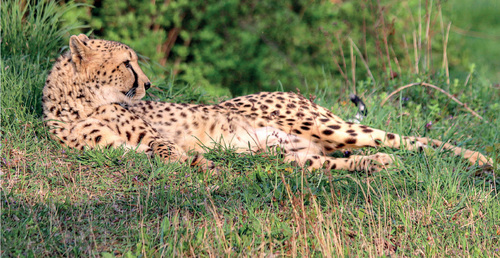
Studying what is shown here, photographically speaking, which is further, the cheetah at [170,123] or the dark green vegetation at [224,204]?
the cheetah at [170,123]

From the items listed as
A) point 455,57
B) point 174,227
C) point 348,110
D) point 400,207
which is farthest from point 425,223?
point 455,57

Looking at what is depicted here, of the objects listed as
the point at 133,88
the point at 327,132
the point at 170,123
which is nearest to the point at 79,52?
the point at 133,88

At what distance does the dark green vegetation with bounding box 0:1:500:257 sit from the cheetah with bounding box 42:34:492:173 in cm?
14

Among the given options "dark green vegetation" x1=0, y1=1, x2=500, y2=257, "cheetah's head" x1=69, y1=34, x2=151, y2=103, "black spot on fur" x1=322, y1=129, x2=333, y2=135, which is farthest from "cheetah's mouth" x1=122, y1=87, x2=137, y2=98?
"black spot on fur" x1=322, y1=129, x2=333, y2=135

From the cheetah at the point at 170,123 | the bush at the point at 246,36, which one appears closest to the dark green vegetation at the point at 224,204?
the cheetah at the point at 170,123

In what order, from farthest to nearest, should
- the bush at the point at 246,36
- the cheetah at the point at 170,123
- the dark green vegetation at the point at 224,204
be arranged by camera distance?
1. the bush at the point at 246,36
2. the cheetah at the point at 170,123
3. the dark green vegetation at the point at 224,204

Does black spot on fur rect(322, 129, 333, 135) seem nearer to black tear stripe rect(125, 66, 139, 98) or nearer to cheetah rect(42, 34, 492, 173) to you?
cheetah rect(42, 34, 492, 173)

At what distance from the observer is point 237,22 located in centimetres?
909

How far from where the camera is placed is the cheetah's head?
3979mm

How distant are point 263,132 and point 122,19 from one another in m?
4.63

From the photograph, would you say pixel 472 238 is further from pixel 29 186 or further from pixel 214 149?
pixel 29 186

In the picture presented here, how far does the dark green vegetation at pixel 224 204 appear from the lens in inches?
111

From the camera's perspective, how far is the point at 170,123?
424 centimetres

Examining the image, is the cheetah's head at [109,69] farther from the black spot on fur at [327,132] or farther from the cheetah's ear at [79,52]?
the black spot on fur at [327,132]
